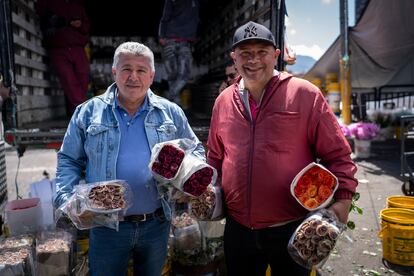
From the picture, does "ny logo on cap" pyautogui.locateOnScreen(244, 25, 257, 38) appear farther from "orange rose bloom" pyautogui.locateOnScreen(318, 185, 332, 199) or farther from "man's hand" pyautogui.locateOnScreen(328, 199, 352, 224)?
"man's hand" pyautogui.locateOnScreen(328, 199, 352, 224)

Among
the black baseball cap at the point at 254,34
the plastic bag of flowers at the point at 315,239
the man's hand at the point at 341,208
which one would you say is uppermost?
the black baseball cap at the point at 254,34

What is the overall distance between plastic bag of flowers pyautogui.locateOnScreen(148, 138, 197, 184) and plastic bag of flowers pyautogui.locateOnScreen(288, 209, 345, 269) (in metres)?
0.75

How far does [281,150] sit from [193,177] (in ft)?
1.75

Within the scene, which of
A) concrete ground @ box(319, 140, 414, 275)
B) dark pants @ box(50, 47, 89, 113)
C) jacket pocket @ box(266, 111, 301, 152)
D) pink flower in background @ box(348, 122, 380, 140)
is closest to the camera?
jacket pocket @ box(266, 111, 301, 152)

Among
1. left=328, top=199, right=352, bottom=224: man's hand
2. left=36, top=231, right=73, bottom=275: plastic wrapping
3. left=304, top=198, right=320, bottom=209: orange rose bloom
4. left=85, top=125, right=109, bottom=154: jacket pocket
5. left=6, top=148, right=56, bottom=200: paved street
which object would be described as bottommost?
left=6, top=148, right=56, bottom=200: paved street

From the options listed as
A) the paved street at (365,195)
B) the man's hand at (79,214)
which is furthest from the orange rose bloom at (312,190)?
the paved street at (365,195)

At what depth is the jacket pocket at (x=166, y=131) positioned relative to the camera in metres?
2.28

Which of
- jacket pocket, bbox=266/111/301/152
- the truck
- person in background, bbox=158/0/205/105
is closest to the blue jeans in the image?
jacket pocket, bbox=266/111/301/152

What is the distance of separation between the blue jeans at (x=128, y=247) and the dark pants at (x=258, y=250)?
1.56ft

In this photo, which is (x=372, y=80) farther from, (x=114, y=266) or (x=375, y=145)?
(x=114, y=266)

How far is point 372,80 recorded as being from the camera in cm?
1248

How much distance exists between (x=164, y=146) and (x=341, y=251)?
11.2 feet

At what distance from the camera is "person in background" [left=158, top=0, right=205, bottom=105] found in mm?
5551

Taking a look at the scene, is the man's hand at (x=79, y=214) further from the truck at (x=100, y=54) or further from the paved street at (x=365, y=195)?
the paved street at (x=365, y=195)
